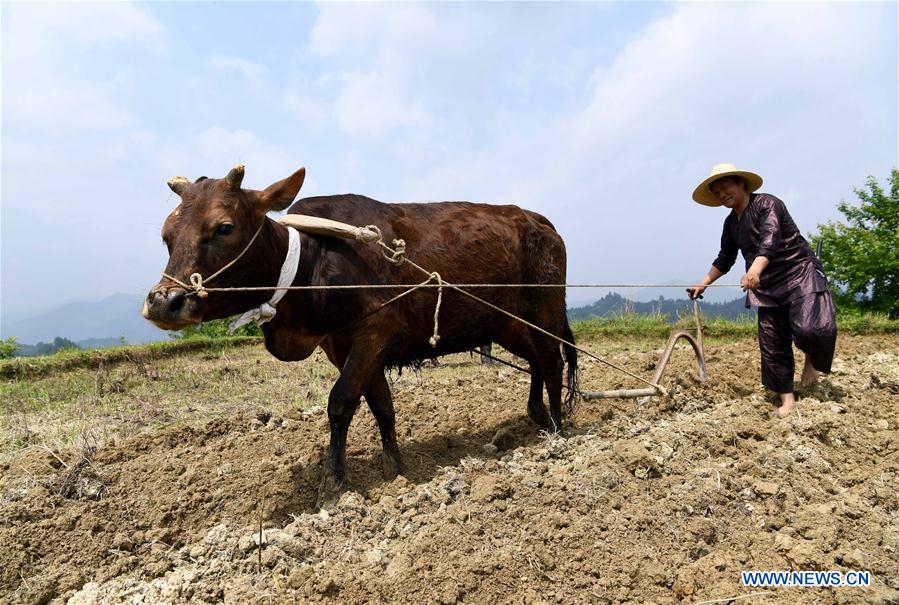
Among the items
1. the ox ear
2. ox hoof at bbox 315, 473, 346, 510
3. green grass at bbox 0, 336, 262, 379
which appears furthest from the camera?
green grass at bbox 0, 336, 262, 379

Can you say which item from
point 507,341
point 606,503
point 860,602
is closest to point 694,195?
point 507,341

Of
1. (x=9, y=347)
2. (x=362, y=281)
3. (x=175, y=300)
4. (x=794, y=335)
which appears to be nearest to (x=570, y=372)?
(x=794, y=335)

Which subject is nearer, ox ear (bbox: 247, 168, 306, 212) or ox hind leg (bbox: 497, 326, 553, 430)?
ox ear (bbox: 247, 168, 306, 212)

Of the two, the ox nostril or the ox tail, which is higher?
the ox nostril

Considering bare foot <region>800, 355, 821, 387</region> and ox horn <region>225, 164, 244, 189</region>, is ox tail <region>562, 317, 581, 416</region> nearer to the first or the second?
bare foot <region>800, 355, 821, 387</region>

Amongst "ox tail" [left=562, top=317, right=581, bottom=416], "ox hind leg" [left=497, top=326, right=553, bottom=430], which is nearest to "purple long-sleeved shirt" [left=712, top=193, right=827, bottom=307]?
"ox tail" [left=562, top=317, right=581, bottom=416]

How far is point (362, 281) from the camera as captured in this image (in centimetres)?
402

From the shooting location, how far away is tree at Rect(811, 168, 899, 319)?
65.9 feet

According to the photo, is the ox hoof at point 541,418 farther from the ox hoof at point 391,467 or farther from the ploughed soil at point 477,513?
the ox hoof at point 391,467

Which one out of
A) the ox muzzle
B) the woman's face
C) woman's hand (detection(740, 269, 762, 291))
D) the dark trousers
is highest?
the woman's face

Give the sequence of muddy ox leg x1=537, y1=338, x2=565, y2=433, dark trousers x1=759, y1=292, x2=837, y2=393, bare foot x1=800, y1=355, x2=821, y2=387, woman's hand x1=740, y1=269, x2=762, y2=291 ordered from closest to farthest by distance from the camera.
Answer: woman's hand x1=740, y1=269, x2=762, y2=291, dark trousers x1=759, y1=292, x2=837, y2=393, muddy ox leg x1=537, y1=338, x2=565, y2=433, bare foot x1=800, y1=355, x2=821, y2=387

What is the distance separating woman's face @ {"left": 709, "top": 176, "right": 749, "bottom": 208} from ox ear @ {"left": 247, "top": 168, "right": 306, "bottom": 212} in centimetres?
366

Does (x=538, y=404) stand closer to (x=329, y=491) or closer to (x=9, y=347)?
(x=329, y=491)

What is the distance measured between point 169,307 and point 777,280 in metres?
4.81
